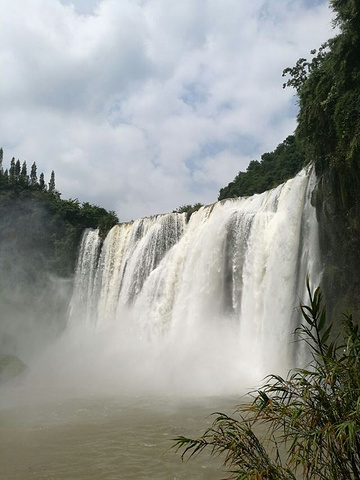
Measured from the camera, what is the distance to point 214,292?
17.1 meters

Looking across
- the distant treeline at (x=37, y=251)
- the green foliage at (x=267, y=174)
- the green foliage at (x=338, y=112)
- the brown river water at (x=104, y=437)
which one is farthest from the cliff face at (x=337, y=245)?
the green foliage at (x=267, y=174)

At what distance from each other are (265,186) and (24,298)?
26681 mm

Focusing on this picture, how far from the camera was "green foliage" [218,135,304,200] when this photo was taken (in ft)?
149

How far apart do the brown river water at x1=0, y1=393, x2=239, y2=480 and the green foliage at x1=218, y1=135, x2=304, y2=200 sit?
109ft

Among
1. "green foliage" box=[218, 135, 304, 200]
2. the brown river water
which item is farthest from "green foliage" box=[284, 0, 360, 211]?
"green foliage" box=[218, 135, 304, 200]

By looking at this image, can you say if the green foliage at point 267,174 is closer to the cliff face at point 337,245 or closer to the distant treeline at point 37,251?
the distant treeline at point 37,251

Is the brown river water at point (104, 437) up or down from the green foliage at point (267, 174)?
down

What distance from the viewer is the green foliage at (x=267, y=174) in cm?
4530

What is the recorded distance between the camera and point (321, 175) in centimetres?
1235

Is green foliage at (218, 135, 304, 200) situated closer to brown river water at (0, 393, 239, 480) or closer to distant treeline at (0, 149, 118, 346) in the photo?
distant treeline at (0, 149, 118, 346)

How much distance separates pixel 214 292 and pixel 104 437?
9383 mm

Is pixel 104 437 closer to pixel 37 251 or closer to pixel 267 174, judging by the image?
pixel 37 251

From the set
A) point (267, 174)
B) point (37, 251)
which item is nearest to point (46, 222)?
point (37, 251)

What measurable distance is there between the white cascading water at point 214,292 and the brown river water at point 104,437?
8.53 ft
